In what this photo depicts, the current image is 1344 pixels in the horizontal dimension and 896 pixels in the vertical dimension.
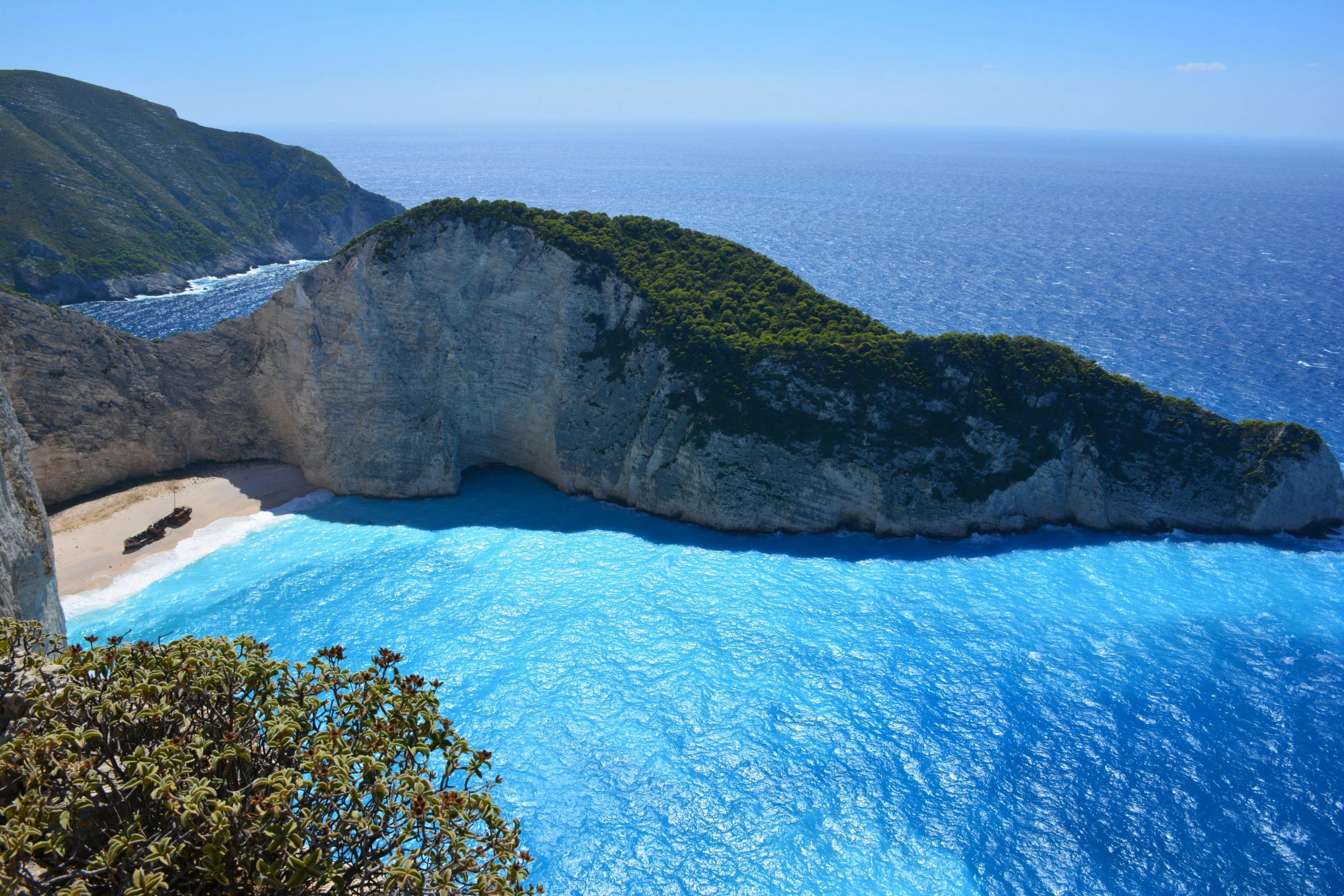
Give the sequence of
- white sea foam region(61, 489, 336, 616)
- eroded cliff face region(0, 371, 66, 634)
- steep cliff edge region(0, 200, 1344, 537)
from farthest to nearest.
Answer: steep cliff edge region(0, 200, 1344, 537), white sea foam region(61, 489, 336, 616), eroded cliff face region(0, 371, 66, 634)

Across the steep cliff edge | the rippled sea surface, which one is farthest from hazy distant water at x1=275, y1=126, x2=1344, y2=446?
the rippled sea surface

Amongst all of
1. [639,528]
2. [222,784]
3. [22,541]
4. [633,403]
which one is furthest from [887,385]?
[22,541]

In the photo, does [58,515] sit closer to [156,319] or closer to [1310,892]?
[156,319]

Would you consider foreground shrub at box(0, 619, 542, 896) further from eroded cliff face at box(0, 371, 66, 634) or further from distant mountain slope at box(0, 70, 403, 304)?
distant mountain slope at box(0, 70, 403, 304)

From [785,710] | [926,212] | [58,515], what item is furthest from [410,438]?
[926,212]

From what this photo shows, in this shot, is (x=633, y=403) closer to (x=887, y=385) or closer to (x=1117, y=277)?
(x=887, y=385)

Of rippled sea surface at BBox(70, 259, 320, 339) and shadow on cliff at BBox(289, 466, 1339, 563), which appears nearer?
shadow on cliff at BBox(289, 466, 1339, 563)

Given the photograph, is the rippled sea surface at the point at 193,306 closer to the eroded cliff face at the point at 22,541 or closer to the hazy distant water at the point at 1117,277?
the eroded cliff face at the point at 22,541
